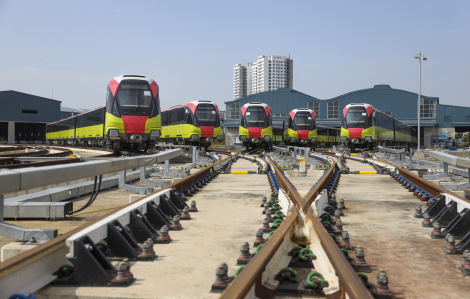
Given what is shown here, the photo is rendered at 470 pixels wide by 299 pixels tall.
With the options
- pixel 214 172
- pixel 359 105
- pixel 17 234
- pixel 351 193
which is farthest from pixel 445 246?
pixel 359 105

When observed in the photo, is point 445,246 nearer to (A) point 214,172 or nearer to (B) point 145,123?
(A) point 214,172

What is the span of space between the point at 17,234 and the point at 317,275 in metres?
2.46

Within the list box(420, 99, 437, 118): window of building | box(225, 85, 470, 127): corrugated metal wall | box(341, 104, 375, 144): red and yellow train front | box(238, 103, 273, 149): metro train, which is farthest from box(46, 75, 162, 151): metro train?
box(420, 99, 437, 118): window of building

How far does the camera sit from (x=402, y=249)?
13.3ft

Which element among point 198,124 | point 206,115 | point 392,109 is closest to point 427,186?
point 198,124

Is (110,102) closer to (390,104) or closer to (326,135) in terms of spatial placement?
(326,135)

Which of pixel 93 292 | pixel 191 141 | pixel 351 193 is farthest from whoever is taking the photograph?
pixel 191 141

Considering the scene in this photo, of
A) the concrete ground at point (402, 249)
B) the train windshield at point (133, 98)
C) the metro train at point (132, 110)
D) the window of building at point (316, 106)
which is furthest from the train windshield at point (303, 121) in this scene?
the window of building at point (316, 106)

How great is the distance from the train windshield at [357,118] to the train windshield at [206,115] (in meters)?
9.20

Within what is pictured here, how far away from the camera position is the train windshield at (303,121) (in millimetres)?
35719

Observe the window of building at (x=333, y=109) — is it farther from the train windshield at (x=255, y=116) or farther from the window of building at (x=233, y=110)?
the train windshield at (x=255, y=116)

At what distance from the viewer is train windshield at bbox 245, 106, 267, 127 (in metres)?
29.6

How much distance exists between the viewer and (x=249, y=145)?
31938 millimetres

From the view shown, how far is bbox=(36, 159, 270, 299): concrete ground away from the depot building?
214 ft
